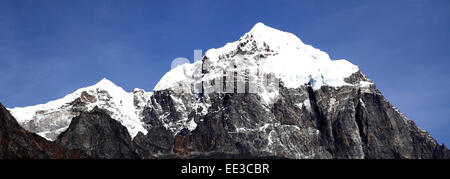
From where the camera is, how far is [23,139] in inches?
7864
